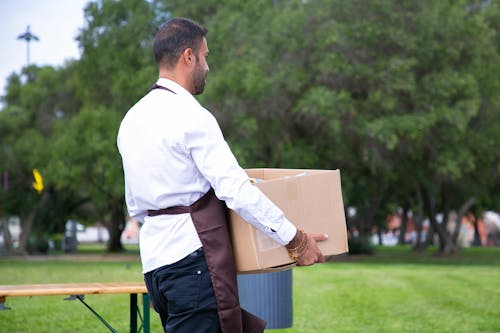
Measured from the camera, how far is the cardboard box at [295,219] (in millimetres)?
3561

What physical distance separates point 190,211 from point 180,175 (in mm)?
149

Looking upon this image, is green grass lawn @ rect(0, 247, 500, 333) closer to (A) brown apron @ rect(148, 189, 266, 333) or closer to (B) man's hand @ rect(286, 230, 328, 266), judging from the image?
(B) man's hand @ rect(286, 230, 328, 266)

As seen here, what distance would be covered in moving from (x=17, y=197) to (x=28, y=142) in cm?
544

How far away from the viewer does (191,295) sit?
11.2 ft

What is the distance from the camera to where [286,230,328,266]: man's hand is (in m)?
3.58

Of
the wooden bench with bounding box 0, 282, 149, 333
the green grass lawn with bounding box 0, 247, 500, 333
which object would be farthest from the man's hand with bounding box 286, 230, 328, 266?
the green grass lawn with bounding box 0, 247, 500, 333

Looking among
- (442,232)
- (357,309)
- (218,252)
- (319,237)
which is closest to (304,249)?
(319,237)

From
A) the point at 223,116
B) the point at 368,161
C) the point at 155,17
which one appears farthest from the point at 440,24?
the point at 155,17

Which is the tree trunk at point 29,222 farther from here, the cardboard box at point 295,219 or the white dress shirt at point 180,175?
the white dress shirt at point 180,175

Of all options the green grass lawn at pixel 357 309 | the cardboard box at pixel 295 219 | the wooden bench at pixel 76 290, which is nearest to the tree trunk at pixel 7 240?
the green grass lawn at pixel 357 309

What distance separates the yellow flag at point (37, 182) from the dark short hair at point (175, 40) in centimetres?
3573

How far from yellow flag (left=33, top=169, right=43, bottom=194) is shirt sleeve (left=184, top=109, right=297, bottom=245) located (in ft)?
118

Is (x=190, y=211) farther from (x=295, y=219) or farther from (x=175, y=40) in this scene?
(x=175, y=40)

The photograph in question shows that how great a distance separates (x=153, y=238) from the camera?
3518mm
